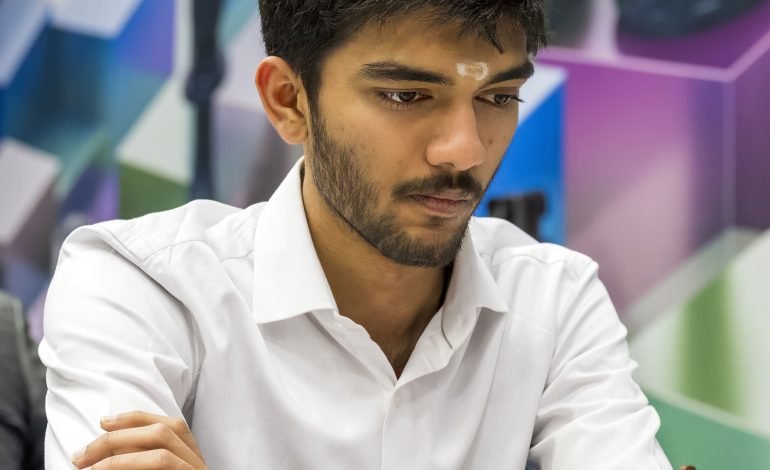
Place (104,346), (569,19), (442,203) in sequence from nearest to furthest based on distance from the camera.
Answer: (104,346) → (442,203) → (569,19)

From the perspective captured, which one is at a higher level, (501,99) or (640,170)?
(501,99)

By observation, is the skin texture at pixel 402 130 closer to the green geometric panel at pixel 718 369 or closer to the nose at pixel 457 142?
the nose at pixel 457 142

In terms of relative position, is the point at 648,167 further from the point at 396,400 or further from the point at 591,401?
the point at 396,400

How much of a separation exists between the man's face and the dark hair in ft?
0.06

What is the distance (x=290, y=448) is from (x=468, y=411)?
299mm

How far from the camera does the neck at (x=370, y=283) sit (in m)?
1.80

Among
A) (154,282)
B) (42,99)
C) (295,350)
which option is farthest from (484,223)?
(42,99)

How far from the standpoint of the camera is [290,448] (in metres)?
1.65

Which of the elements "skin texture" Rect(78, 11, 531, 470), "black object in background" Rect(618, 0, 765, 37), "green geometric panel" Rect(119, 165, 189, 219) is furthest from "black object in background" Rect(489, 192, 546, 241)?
"skin texture" Rect(78, 11, 531, 470)

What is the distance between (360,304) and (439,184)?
1.02 ft

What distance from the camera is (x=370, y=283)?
181cm

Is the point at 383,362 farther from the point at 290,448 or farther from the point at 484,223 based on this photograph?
the point at 484,223

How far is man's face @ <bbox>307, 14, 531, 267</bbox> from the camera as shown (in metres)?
1.58

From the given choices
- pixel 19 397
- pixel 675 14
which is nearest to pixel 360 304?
pixel 19 397
